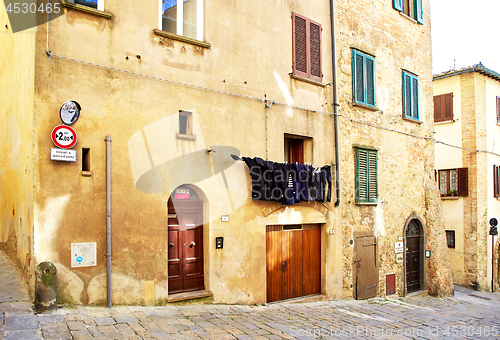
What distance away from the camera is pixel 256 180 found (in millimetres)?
9023

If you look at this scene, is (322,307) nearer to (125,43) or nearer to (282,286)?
(282,286)

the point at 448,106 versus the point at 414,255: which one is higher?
the point at 448,106

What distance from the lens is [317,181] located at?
33.6 feet

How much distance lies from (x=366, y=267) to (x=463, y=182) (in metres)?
9.33

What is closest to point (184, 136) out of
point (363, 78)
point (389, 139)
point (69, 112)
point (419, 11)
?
point (69, 112)

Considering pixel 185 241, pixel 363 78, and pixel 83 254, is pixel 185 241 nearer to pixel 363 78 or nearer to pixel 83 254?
pixel 83 254

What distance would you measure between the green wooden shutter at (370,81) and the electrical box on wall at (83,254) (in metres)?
9.20

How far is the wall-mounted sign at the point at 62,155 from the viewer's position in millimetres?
6387

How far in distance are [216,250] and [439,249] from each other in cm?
967

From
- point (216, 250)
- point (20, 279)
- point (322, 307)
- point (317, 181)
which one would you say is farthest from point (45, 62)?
point (322, 307)

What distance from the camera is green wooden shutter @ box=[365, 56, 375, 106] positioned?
12375 millimetres

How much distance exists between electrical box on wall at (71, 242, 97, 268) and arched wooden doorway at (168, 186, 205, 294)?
5.46ft

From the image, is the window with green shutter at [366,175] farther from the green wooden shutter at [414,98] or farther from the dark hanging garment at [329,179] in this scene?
the green wooden shutter at [414,98]

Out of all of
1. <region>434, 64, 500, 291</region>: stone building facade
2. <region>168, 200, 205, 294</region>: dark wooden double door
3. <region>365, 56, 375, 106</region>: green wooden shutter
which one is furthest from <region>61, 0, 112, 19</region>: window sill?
<region>434, 64, 500, 291</region>: stone building facade
